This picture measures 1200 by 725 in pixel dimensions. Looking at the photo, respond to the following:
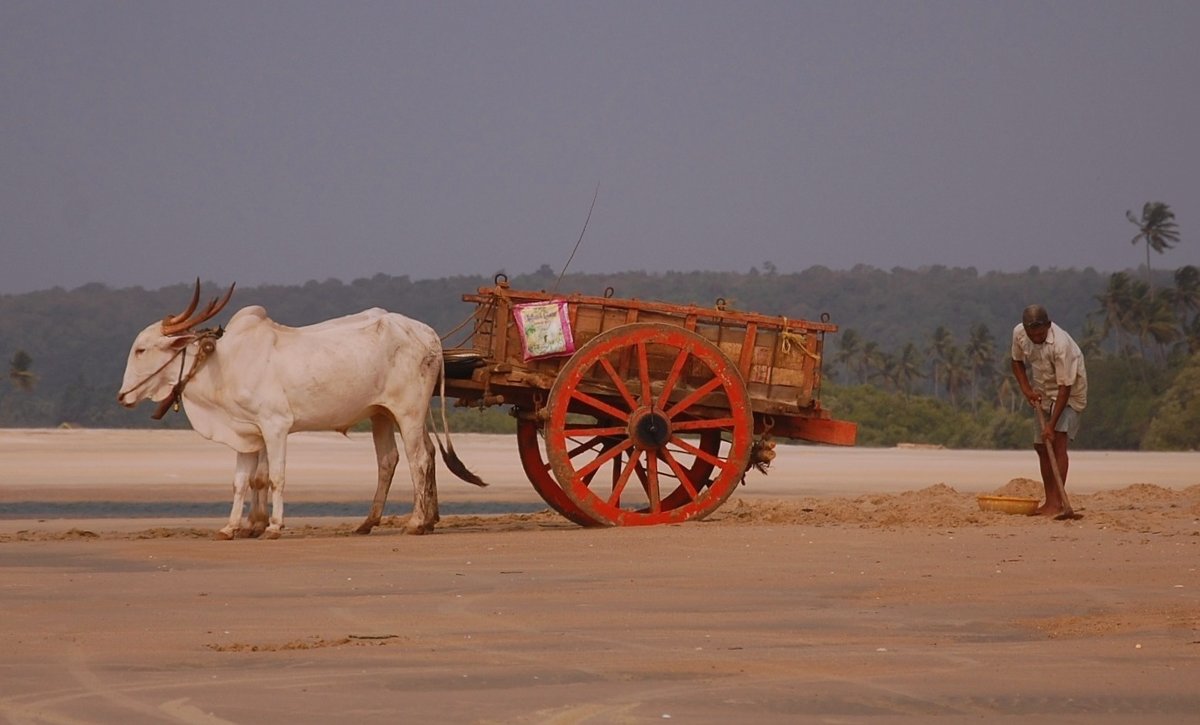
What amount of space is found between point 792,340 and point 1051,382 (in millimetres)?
1956

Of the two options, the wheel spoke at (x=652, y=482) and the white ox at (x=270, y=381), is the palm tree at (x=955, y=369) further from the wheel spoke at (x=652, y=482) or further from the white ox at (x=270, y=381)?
the white ox at (x=270, y=381)

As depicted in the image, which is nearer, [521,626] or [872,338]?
[521,626]

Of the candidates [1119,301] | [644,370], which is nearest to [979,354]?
[1119,301]

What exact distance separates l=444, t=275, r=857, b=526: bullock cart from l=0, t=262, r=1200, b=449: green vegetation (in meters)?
35.0

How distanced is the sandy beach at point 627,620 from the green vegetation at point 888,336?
36.7 metres

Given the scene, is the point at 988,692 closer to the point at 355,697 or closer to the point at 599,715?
the point at 599,715

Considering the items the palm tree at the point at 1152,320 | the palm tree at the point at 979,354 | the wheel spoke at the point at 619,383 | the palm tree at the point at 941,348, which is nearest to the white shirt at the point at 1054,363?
the wheel spoke at the point at 619,383

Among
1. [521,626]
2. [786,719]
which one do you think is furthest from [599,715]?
[521,626]

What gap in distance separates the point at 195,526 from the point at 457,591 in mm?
7694

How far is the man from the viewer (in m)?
13.3

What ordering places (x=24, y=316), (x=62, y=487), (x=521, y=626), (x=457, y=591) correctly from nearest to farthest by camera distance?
(x=521, y=626), (x=457, y=591), (x=62, y=487), (x=24, y=316)

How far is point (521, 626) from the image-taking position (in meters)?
8.34

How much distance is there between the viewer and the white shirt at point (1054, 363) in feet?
43.6

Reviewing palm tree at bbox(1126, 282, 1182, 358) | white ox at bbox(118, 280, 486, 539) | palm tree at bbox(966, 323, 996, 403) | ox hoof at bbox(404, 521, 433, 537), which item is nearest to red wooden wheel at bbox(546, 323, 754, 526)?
white ox at bbox(118, 280, 486, 539)
